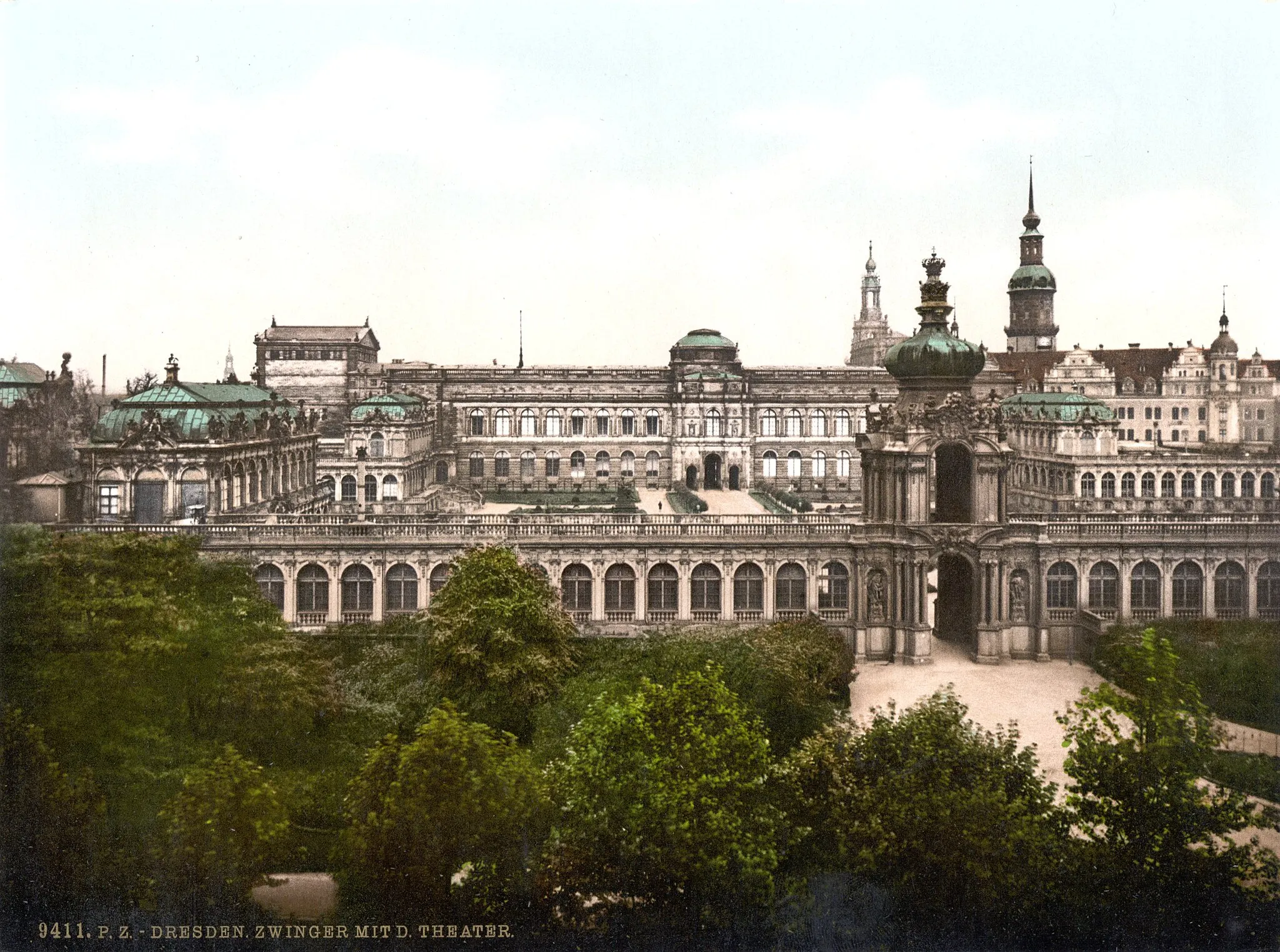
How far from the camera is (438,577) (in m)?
44.0

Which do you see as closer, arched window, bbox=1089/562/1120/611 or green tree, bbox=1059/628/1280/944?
green tree, bbox=1059/628/1280/944

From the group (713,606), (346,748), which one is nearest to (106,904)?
(346,748)

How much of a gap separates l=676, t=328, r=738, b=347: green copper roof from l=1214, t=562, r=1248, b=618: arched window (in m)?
66.6

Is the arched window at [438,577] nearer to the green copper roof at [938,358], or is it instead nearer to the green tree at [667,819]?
the green tree at [667,819]

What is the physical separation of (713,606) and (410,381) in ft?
216

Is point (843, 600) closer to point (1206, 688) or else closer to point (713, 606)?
point (713, 606)

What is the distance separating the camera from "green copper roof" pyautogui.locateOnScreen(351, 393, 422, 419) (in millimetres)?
85250

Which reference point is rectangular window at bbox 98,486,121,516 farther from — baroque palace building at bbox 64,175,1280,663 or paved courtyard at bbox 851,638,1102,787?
paved courtyard at bbox 851,638,1102,787

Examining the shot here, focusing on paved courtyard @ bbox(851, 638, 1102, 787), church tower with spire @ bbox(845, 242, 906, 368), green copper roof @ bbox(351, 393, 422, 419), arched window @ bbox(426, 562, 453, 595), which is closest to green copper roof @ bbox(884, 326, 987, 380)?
paved courtyard @ bbox(851, 638, 1102, 787)

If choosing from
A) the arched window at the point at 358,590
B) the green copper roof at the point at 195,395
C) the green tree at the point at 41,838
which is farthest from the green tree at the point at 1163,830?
the green copper roof at the point at 195,395

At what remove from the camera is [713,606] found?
4466 cm

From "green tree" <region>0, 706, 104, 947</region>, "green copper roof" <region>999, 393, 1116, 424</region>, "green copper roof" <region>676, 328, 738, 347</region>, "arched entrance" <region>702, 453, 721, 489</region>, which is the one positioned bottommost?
"green tree" <region>0, 706, 104, 947</region>

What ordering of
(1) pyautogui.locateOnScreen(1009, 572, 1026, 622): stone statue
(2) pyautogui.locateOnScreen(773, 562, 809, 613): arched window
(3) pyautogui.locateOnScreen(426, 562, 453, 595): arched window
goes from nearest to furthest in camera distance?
(1) pyautogui.locateOnScreen(1009, 572, 1026, 622): stone statue
(3) pyautogui.locateOnScreen(426, 562, 453, 595): arched window
(2) pyautogui.locateOnScreen(773, 562, 809, 613): arched window

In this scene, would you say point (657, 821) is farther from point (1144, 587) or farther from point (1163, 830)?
point (1144, 587)
